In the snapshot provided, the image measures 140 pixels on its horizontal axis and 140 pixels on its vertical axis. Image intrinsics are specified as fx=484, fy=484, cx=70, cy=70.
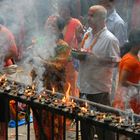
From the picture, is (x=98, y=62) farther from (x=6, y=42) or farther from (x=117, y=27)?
(x=117, y=27)

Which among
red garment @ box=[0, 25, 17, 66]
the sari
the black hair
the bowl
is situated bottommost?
the sari

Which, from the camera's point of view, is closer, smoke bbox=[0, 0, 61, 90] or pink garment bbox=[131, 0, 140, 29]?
smoke bbox=[0, 0, 61, 90]

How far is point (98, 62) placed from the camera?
6012 millimetres

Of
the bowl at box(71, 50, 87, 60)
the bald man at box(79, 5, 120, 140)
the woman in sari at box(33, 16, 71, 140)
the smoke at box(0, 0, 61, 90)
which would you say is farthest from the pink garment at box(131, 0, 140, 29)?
the bowl at box(71, 50, 87, 60)

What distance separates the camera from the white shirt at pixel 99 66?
6.03 meters

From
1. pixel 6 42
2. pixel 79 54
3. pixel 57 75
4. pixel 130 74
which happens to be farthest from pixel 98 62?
pixel 6 42

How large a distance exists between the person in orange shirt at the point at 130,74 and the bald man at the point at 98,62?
0.60 feet

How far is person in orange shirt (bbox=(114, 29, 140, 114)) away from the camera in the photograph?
5.86 meters

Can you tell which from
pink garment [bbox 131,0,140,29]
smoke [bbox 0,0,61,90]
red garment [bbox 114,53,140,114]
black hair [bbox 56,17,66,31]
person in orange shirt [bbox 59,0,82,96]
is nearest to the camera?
red garment [bbox 114,53,140,114]

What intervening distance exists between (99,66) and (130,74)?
16.4 inches

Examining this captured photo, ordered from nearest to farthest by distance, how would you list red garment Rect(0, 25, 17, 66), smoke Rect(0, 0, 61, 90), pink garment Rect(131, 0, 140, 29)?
smoke Rect(0, 0, 61, 90) → red garment Rect(0, 25, 17, 66) → pink garment Rect(131, 0, 140, 29)

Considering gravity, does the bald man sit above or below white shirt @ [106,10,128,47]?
below

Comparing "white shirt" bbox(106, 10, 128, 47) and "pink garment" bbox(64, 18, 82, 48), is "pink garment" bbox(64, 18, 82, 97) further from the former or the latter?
"white shirt" bbox(106, 10, 128, 47)

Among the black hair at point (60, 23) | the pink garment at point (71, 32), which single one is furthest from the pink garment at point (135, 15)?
the black hair at point (60, 23)
